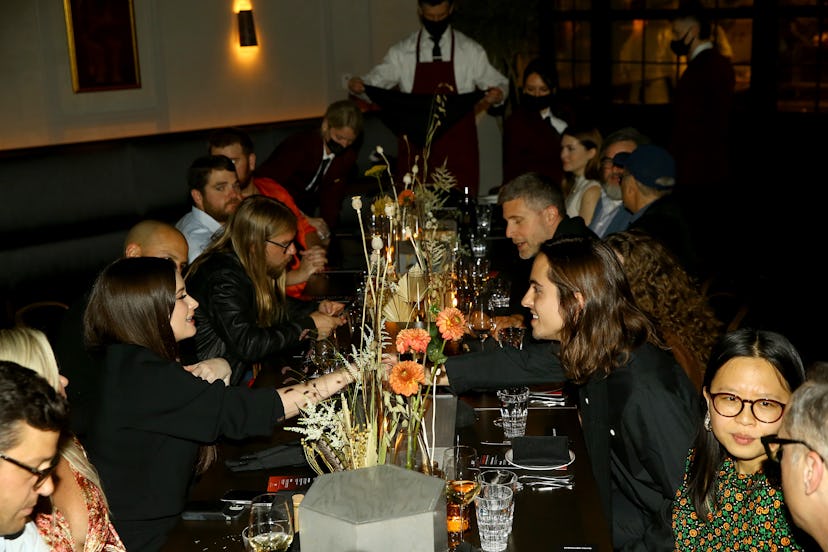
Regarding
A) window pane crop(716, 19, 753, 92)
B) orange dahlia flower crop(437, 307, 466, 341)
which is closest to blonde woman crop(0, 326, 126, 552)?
orange dahlia flower crop(437, 307, 466, 341)

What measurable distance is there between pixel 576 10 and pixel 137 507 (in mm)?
7603

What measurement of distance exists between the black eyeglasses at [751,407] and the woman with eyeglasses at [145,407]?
0.97m

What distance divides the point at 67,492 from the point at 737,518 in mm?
1521

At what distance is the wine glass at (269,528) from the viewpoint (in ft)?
6.87

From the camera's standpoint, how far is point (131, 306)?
2.68 m

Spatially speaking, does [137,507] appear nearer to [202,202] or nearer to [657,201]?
[202,202]

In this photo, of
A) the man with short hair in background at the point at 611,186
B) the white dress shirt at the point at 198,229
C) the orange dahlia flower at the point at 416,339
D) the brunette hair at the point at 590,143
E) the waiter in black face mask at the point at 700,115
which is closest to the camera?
the orange dahlia flower at the point at 416,339

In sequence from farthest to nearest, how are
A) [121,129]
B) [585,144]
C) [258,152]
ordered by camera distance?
[258,152] → [121,129] → [585,144]

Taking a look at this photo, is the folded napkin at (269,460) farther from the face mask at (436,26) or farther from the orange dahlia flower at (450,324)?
the face mask at (436,26)

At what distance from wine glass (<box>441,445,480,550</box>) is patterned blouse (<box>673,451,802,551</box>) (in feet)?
1.78

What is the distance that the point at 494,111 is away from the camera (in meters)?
7.57

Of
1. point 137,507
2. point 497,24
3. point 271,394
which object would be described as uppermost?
point 497,24

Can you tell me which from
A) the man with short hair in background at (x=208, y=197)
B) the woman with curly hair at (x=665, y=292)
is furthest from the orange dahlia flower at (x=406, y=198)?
the woman with curly hair at (x=665, y=292)

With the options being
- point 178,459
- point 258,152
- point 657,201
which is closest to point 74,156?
point 258,152
